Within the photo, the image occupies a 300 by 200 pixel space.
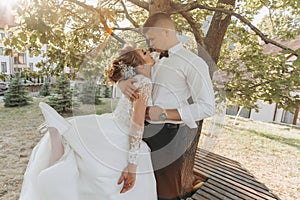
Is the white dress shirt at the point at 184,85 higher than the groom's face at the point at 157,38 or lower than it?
lower

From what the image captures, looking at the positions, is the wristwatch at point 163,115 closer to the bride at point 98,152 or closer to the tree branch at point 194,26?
the bride at point 98,152

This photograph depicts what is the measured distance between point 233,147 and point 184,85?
3896 mm

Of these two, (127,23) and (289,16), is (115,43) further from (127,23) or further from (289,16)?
(289,16)

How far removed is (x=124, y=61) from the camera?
3.27 ft

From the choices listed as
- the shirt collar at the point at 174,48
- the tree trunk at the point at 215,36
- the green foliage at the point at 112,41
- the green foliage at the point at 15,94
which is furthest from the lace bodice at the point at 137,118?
the green foliage at the point at 15,94

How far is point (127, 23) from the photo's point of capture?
2.26 m

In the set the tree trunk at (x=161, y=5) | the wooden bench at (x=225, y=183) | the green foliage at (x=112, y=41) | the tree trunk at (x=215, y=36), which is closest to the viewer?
the green foliage at (x=112, y=41)

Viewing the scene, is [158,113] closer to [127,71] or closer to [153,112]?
[153,112]

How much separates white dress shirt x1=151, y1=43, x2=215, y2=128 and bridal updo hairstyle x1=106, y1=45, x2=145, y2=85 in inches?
4.6

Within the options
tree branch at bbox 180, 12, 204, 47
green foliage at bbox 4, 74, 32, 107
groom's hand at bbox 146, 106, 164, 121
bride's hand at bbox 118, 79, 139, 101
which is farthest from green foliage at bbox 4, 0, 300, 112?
green foliage at bbox 4, 74, 32, 107

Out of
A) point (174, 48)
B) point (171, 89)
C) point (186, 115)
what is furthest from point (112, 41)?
point (186, 115)

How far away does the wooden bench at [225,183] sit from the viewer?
85.6 inches

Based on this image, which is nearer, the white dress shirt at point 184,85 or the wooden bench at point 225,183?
the white dress shirt at point 184,85

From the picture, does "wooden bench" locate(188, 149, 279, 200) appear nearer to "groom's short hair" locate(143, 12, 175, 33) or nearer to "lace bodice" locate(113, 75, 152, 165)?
"lace bodice" locate(113, 75, 152, 165)
